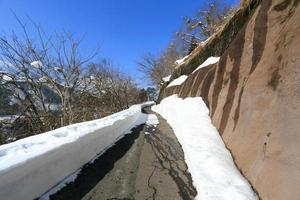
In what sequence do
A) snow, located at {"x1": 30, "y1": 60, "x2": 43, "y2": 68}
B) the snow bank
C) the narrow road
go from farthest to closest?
snow, located at {"x1": 30, "y1": 60, "x2": 43, "y2": 68}
the narrow road
the snow bank

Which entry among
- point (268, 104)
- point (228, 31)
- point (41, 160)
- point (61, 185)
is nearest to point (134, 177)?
point (61, 185)

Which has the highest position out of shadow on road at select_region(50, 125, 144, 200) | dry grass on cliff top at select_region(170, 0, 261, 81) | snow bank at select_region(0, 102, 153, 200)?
dry grass on cliff top at select_region(170, 0, 261, 81)

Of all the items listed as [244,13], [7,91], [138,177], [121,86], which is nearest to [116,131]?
[138,177]

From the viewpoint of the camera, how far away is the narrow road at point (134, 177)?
323 centimetres

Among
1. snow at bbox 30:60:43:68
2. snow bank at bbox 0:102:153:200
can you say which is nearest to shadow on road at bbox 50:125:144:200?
snow bank at bbox 0:102:153:200

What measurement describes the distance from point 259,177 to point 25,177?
2924 mm

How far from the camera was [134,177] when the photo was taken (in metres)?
3.88

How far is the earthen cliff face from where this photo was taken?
9.05 feet

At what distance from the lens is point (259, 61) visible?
4.55 m

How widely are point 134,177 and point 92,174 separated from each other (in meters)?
0.69

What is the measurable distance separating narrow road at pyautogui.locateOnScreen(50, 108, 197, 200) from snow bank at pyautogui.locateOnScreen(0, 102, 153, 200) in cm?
23

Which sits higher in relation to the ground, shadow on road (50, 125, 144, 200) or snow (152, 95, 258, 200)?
shadow on road (50, 125, 144, 200)

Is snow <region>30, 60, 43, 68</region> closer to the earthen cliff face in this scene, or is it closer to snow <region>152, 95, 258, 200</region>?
snow <region>152, 95, 258, 200</region>

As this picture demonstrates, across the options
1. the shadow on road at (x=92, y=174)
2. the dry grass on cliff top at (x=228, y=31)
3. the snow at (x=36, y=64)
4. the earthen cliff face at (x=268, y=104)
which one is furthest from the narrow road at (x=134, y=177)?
the snow at (x=36, y=64)
